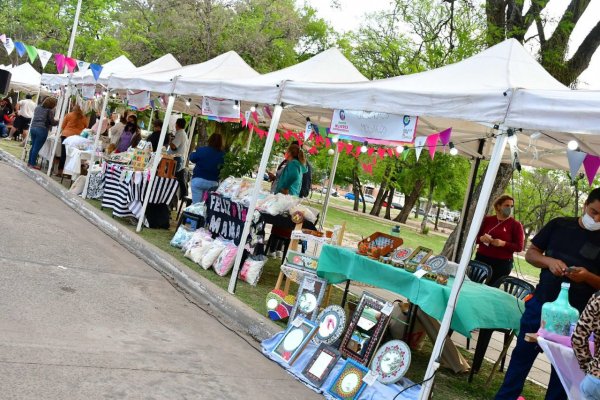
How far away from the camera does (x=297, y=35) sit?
31.1m

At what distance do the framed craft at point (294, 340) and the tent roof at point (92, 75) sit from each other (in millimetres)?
9885

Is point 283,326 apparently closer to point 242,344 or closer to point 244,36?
point 242,344

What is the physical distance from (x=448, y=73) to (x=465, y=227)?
17.1 ft

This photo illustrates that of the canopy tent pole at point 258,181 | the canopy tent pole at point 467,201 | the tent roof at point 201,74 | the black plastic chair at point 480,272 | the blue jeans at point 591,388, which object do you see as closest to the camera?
the blue jeans at point 591,388

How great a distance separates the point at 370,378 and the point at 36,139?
14641 mm

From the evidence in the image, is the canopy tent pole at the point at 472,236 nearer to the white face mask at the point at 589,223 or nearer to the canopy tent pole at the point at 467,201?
the white face mask at the point at 589,223

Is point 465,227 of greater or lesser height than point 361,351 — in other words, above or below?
above

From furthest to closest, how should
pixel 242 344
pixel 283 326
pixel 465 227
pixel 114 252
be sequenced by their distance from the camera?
pixel 465 227 < pixel 114 252 < pixel 283 326 < pixel 242 344

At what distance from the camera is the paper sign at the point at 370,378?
568 centimetres

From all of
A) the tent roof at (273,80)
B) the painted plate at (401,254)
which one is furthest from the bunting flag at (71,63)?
the painted plate at (401,254)

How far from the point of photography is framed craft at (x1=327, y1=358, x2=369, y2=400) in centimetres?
568

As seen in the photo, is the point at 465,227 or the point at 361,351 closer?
the point at 361,351

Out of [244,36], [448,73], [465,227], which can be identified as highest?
[244,36]

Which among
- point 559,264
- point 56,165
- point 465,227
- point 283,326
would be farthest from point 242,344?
point 56,165
